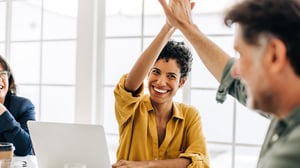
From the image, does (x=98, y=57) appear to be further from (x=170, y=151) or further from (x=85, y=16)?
(x=170, y=151)

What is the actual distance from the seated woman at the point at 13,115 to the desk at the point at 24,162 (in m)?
0.10

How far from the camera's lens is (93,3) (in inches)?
114

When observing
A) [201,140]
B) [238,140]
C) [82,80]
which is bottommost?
[238,140]

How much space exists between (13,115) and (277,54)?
6.63 ft

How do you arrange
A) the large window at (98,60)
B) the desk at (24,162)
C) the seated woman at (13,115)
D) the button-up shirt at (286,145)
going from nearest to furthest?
the button-up shirt at (286,145), the desk at (24,162), the seated woman at (13,115), the large window at (98,60)

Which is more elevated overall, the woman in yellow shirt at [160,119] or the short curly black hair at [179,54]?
the short curly black hair at [179,54]

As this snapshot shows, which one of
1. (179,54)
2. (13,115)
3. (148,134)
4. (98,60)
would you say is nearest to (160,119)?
(148,134)

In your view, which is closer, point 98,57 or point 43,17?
point 98,57

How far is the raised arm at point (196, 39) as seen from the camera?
52.2 inches

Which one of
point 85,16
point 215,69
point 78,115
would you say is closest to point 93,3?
point 85,16

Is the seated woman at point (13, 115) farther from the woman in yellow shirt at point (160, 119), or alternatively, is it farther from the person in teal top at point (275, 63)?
the person in teal top at point (275, 63)

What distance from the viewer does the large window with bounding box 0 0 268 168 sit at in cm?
261

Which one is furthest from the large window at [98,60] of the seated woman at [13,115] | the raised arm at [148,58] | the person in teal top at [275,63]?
the person in teal top at [275,63]

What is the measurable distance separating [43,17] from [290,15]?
2.86 metres
